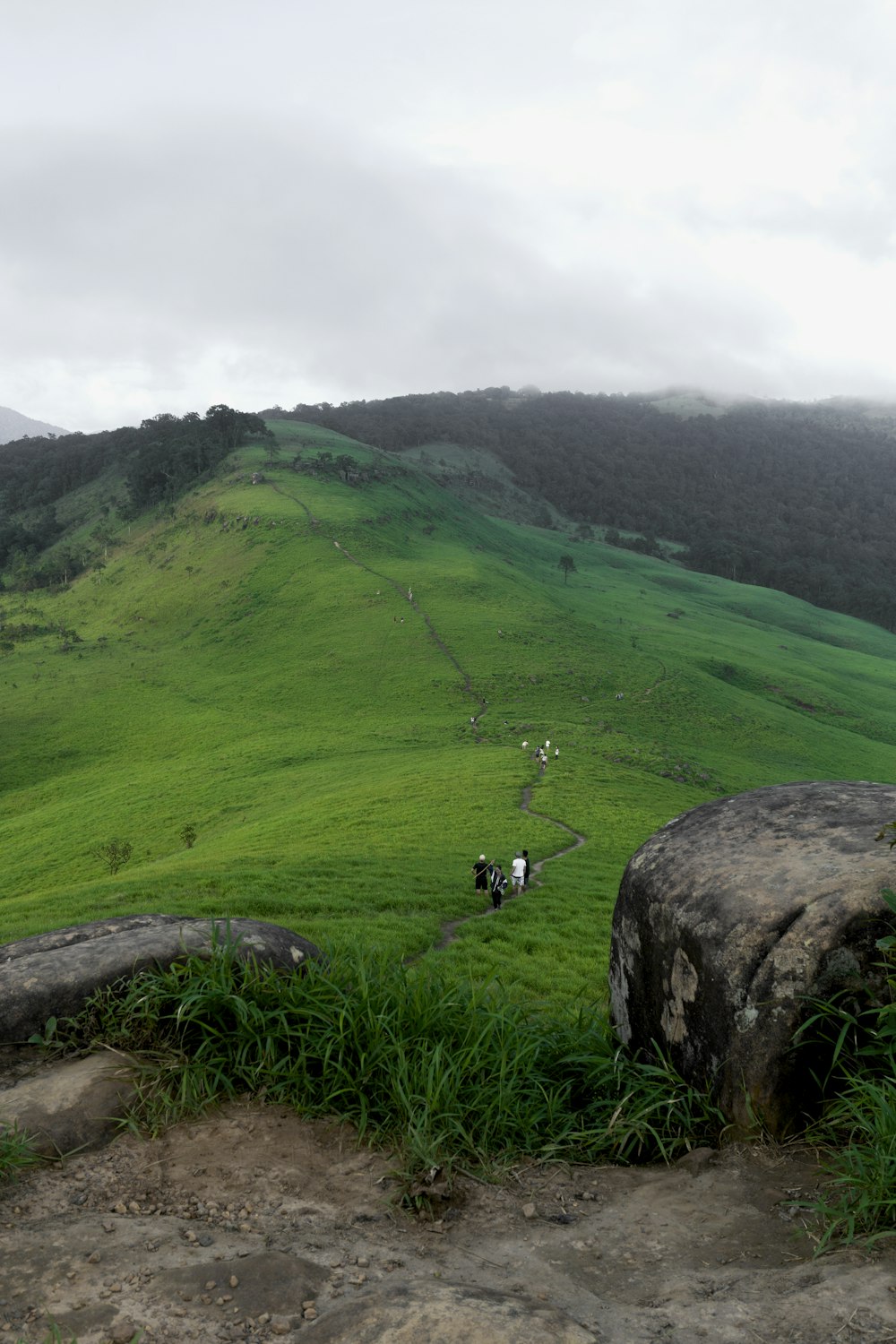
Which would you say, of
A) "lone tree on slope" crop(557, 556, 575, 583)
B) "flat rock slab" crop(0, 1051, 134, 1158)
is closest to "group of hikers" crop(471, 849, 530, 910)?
"flat rock slab" crop(0, 1051, 134, 1158)

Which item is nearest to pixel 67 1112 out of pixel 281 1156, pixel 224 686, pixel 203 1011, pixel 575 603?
A: pixel 203 1011

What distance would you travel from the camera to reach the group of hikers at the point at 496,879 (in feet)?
68.1

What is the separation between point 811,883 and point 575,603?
99.7 metres

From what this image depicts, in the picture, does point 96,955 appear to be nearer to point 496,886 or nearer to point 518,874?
point 496,886

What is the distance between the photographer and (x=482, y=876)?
861 inches

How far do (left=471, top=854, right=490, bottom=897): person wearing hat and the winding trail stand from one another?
667 millimetres

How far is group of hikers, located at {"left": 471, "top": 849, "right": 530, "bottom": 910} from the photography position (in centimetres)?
2075

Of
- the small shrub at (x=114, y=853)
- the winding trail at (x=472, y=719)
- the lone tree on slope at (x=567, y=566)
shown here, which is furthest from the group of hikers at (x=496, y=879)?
the lone tree on slope at (x=567, y=566)

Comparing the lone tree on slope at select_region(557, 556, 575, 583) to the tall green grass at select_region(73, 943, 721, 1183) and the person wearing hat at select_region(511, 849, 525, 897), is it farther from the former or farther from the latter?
the tall green grass at select_region(73, 943, 721, 1183)

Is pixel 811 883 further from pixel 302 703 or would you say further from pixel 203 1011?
pixel 302 703

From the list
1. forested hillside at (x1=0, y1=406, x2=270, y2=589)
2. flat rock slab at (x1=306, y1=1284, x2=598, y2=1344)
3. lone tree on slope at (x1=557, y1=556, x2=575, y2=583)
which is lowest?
flat rock slab at (x1=306, y1=1284, x2=598, y2=1344)

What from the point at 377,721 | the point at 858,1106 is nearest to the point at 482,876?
the point at 858,1106

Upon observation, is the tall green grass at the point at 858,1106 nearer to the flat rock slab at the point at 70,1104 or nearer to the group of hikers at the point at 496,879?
the flat rock slab at the point at 70,1104

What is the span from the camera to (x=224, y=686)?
72.7 m
